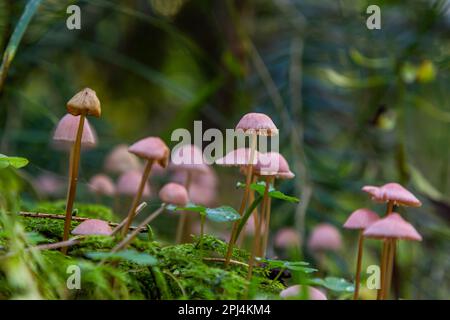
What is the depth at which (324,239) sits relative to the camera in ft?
4.90

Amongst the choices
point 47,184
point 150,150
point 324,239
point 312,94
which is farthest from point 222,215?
point 47,184

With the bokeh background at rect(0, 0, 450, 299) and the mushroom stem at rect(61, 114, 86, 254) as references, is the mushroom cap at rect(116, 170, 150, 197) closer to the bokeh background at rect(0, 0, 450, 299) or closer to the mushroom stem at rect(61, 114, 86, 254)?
the bokeh background at rect(0, 0, 450, 299)

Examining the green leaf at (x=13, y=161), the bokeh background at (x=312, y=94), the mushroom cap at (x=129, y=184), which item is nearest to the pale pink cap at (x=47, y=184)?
the bokeh background at (x=312, y=94)

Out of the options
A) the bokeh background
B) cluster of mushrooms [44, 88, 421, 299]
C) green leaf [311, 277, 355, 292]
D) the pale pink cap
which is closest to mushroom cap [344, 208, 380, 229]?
cluster of mushrooms [44, 88, 421, 299]

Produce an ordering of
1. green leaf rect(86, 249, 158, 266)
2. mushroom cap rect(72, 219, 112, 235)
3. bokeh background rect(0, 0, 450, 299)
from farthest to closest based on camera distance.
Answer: bokeh background rect(0, 0, 450, 299)
mushroom cap rect(72, 219, 112, 235)
green leaf rect(86, 249, 158, 266)

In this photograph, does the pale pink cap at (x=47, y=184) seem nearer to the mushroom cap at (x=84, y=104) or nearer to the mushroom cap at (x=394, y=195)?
the mushroom cap at (x=84, y=104)

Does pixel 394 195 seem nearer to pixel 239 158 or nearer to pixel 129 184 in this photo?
pixel 239 158

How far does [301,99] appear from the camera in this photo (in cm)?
172

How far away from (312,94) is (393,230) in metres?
1.34

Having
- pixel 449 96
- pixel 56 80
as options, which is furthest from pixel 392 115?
pixel 56 80

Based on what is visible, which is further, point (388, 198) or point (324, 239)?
point (324, 239)

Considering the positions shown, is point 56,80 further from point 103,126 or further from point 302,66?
point 302,66

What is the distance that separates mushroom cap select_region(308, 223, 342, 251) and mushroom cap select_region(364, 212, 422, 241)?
0.93m

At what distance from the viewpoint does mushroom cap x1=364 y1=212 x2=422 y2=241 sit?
1.79ft
